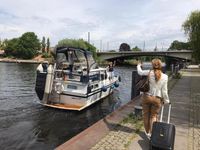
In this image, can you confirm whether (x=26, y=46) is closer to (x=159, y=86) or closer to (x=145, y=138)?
(x=145, y=138)

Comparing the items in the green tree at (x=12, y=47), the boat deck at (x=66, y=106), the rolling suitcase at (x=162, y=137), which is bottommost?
the boat deck at (x=66, y=106)

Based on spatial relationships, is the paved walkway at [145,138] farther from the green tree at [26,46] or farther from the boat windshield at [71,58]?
the green tree at [26,46]

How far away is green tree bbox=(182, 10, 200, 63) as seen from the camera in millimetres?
36234

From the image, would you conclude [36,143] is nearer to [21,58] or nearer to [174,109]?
[174,109]

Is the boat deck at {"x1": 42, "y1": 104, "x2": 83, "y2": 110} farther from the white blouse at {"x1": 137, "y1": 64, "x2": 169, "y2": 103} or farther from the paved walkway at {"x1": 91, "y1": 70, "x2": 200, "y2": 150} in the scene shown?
the white blouse at {"x1": 137, "y1": 64, "x2": 169, "y2": 103}

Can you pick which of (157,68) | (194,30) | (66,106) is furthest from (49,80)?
(194,30)

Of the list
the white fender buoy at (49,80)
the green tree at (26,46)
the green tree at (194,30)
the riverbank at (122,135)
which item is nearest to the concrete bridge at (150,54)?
the green tree at (194,30)

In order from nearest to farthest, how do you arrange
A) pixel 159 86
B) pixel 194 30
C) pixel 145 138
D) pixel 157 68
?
pixel 157 68
pixel 159 86
pixel 145 138
pixel 194 30

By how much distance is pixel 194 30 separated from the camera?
38219 millimetres

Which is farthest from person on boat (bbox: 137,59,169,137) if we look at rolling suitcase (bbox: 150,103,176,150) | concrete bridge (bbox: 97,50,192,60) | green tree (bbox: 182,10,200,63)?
concrete bridge (bbox: 97,50,192,60)

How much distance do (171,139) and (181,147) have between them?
3.08 ft

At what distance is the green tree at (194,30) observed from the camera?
119ft

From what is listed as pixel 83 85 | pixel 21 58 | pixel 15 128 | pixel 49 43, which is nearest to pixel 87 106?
pixel 83 85

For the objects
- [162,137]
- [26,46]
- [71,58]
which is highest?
[26,46]
